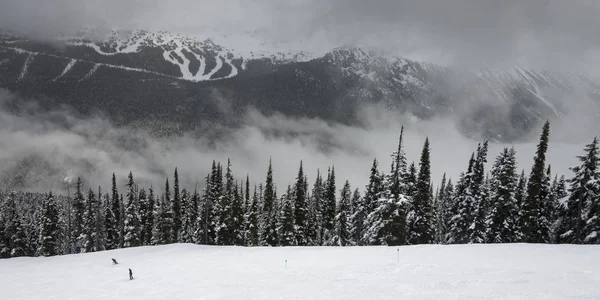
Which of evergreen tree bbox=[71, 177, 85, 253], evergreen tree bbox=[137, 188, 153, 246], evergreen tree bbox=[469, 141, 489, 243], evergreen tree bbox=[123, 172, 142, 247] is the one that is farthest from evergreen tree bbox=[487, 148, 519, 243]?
evergreen tree bbox=[71, 177, 85, 253]

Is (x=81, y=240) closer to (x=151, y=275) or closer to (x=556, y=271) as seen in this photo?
(x=151, y=275)

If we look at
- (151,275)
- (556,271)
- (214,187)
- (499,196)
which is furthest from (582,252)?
(214,187)

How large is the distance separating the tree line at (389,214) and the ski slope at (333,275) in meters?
11.4

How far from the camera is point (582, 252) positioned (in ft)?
74.9

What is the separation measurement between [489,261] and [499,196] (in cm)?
2100

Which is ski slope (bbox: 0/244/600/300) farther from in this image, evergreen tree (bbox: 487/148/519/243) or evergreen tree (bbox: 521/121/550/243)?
evergreen tree (bbox: 487/148/519/243)

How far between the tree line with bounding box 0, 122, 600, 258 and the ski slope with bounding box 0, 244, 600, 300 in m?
11.4

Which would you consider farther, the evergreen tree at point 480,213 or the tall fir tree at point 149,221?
the tall fir tree at point 149,221

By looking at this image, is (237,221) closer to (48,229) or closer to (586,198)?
(48,229)

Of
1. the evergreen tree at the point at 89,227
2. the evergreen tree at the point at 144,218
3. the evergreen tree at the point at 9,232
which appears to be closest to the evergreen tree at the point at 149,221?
the evergreen tree at the point at 144,218

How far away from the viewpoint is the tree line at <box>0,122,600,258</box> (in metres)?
36.7

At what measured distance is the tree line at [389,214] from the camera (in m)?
36.7

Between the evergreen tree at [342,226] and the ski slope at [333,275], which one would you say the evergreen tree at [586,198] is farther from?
the evergreen tree at [342,226]

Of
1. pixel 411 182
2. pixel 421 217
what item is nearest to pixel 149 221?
pixel 411 182
